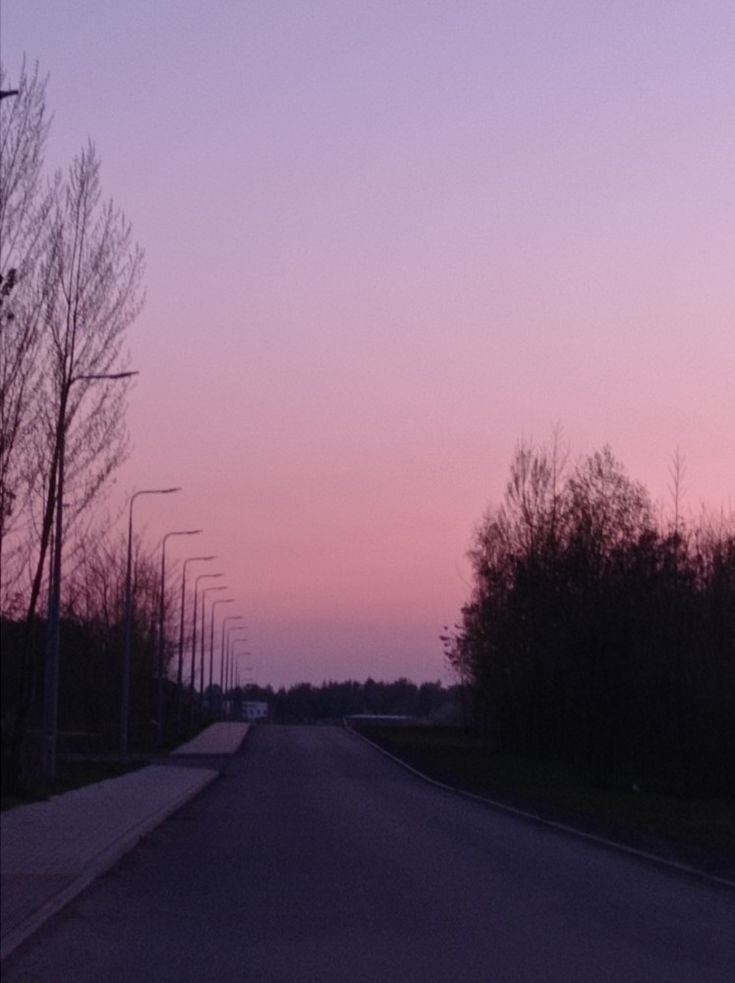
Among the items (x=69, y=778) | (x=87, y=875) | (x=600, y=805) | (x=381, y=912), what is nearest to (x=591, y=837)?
(x=600, y=805)

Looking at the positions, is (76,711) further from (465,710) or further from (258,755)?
(465,710)

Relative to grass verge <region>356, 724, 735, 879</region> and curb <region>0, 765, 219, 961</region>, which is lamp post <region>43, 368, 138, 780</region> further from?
grass verge <region>356, 724, 735, 879</region>

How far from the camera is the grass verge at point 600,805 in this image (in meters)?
24.1

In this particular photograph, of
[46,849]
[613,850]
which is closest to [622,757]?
[613,850]

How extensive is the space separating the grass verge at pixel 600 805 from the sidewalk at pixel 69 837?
25.6 ft

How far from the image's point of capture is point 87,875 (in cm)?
1677

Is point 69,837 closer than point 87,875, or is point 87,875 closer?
point 87,875

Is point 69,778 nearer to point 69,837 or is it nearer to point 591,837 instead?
point 69,837

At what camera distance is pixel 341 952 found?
12.1 metres

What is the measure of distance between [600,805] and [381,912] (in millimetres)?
20466

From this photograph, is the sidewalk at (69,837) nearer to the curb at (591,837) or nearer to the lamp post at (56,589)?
the lamp post at (56,589)

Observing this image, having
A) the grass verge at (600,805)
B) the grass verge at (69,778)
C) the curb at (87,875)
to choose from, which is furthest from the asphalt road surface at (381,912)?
the grass verge at (69,778)

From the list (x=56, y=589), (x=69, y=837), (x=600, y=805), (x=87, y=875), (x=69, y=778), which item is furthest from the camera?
(x=69, y=778)

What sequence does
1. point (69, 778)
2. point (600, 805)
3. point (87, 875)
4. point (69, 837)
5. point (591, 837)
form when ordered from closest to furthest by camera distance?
1. point (87, 875)
2. point (69, 837)
3. point (591, 837)
4. point (600, 805)
5. point (69, 778)
